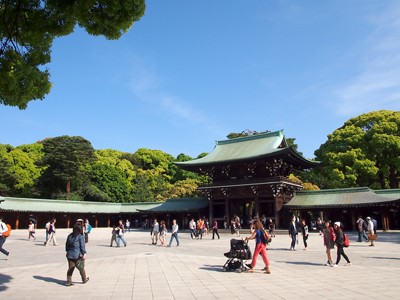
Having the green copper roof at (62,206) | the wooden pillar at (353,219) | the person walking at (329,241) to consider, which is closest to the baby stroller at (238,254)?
the person walking at (329,241)

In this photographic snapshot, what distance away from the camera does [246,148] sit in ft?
147

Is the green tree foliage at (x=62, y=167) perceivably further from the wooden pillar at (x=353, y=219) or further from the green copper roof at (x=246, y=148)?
the wooden pillar at (x=353, y=219)

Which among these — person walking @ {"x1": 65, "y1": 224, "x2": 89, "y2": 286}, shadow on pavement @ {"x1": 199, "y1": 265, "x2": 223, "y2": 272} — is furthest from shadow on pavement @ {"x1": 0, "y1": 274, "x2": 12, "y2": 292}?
shadow on pavement @ {"x1": 199, "y1": 265, "x2": 223, "y2": 272}

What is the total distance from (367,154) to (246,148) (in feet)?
51.7

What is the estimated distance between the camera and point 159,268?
12.6 m

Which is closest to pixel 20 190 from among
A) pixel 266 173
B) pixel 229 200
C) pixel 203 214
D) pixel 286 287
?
pixel 203 214

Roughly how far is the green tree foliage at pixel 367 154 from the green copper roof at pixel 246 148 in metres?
7.32

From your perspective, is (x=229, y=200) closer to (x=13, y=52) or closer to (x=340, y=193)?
(x=340, y=193)

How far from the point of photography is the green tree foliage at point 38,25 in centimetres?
821

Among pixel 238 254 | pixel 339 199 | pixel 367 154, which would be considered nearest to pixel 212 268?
pixel 238 254

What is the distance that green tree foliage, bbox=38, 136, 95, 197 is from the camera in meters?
57.6

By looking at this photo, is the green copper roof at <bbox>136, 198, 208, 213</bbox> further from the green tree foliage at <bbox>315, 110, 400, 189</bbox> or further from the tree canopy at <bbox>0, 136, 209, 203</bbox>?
the green tree foliage at <bbox>315, 110, 400, 189</bbox>

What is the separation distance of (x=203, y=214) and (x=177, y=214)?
181 inches

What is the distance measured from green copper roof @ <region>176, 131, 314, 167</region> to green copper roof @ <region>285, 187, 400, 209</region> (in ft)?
14.5
